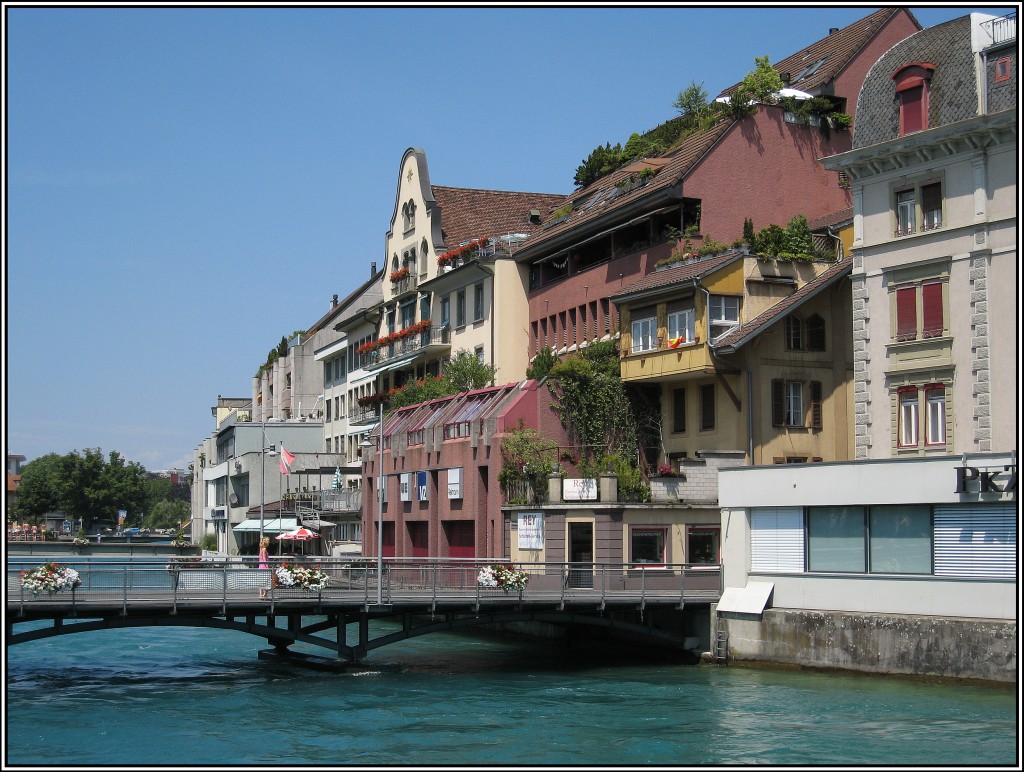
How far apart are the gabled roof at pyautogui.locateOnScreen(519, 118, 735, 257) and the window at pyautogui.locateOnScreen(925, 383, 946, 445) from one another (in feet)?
49.0

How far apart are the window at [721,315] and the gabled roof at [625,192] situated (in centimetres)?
588

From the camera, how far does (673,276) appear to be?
165 ft

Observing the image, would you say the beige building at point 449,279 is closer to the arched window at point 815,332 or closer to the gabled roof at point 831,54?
the gabled roof at point 831,54

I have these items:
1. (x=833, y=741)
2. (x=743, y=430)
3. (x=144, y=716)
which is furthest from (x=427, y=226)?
(x=833, y=741)

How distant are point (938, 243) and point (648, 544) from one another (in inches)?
528

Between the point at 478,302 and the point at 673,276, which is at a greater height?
the point at 478,302

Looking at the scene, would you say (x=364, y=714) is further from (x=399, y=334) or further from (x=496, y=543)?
(x=399, y=334)

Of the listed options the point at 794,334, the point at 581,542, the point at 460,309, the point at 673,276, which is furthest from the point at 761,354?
the point at 460,309

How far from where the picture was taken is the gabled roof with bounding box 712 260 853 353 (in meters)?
→ 47.1

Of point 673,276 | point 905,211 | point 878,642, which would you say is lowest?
point 878,642

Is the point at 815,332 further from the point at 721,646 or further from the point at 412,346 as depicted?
the point at 412,346

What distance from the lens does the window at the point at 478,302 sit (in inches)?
2667

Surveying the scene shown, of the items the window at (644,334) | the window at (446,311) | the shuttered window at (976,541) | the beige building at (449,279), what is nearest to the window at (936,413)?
the shuttered window at (976,541)

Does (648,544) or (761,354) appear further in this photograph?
(761,354)
